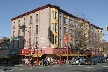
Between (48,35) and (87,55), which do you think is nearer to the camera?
(48,35)

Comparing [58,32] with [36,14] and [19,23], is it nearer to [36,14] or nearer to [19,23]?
[36,14]

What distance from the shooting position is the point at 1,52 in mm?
62344

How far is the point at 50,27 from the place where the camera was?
52312mm

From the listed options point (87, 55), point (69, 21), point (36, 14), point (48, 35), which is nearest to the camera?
point (48, 35)

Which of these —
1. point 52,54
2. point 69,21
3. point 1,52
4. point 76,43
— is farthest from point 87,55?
point 1,52

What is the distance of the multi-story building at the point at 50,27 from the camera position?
5256cm

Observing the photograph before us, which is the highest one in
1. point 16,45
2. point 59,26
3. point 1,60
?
point 59,26

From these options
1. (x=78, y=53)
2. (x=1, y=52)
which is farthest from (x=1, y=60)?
(x=78, y=53)

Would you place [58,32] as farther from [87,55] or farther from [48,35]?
[87,55]

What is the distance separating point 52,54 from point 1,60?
47.3ft

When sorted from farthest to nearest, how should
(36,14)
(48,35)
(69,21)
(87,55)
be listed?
(87,55), (69,21), (36,14), (48,35)

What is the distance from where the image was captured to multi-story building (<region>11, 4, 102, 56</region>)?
52562 millimetres

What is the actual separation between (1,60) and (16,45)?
5.90m

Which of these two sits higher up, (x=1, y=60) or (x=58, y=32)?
(x=58, y=32)
